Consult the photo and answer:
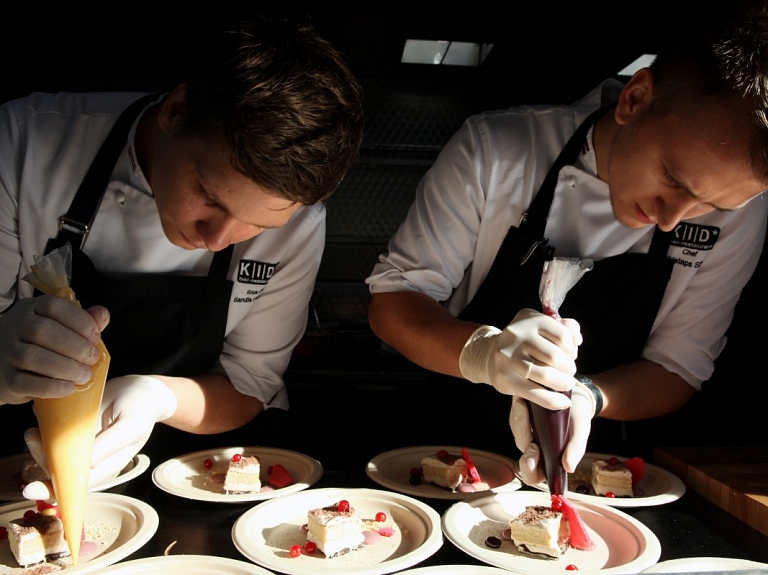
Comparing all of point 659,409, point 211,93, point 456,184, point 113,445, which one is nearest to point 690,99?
point 456,184

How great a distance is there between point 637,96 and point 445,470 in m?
1.23

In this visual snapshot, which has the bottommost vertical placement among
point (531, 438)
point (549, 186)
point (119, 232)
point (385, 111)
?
point (531, 438)

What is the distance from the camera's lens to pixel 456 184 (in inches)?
91.8

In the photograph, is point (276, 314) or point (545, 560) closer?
point (545, 560)

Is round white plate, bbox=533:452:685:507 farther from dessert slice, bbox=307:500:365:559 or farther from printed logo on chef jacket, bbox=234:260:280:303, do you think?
printed logo on chef jacket, bbox=234:260:280:303

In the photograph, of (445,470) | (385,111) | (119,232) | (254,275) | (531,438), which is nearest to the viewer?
(531,438)

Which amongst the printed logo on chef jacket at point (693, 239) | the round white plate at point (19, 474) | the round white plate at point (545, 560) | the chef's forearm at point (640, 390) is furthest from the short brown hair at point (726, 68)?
the round white plate at point (19, 474)

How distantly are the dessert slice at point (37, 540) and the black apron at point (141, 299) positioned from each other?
2.07 ft

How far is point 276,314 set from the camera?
92.4 inches

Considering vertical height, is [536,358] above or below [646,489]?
above

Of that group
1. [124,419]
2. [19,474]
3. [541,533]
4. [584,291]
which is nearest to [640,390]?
[584,291]

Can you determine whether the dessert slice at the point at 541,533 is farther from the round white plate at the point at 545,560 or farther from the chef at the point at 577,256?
the chef at the point at 577,256

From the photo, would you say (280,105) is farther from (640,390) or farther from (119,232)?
(640,390)

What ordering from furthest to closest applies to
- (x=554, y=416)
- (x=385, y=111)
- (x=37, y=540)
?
(x=385, y=111), (x=554, y=416), (x=37, y=540)
